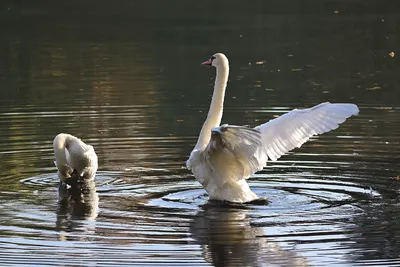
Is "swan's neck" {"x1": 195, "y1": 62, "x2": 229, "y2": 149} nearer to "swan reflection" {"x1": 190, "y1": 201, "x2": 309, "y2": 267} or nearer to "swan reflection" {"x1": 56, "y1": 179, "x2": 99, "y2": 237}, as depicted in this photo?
"swan reflection" {"x1": 190, "y1": 201, "x2": 309, "y2": 267}

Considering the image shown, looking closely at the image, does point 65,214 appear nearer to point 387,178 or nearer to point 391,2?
point 387,178

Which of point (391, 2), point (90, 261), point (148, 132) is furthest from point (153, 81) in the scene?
point (391, 2)

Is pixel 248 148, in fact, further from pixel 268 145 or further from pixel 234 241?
pixel 234 241

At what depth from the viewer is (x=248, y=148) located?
37.8ft

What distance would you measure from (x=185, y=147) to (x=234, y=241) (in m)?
5.81

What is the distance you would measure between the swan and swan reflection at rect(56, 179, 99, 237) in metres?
1.43

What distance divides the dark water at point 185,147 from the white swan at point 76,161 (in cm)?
24

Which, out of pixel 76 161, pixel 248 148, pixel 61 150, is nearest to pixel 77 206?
pixel 76 161

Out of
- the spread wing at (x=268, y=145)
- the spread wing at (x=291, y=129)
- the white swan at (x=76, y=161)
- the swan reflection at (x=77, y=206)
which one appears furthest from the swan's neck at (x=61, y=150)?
the spread wing at (x=291, y=129)

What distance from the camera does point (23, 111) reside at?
66.7ft

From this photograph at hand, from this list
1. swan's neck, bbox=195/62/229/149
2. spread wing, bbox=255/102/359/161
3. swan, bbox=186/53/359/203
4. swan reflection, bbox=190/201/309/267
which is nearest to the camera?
swan reflection, bbox=190/201/309/267

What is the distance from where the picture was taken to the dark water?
10.1m

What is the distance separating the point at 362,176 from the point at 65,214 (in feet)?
14.0

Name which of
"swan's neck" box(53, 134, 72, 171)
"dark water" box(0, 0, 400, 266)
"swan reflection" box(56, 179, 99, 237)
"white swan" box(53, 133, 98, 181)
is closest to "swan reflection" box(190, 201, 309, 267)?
"dark water" box(0, 0, 400, 266)
